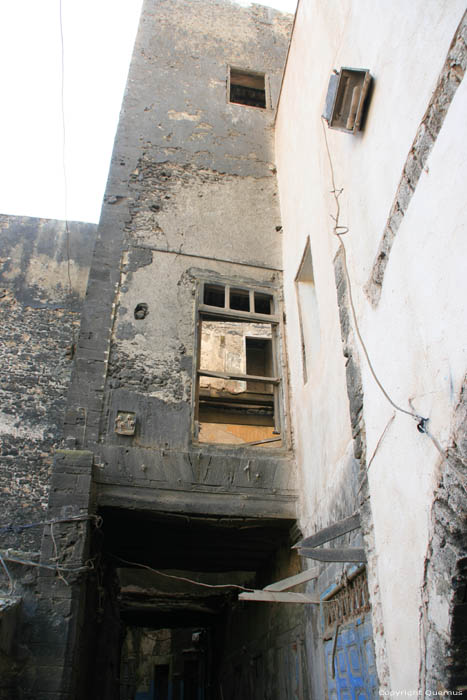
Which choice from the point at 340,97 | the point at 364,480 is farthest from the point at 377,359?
the point at 340,97

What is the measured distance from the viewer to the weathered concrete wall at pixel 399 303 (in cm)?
241

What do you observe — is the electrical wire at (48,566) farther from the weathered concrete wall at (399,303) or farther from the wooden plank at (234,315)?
the wooden plank at (234,315)

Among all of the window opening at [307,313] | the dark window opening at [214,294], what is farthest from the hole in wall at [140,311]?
the window opening at [307,313]

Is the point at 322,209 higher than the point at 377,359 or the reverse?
higher

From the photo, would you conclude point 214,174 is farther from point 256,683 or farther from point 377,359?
point 256,683

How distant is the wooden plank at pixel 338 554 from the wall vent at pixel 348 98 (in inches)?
116

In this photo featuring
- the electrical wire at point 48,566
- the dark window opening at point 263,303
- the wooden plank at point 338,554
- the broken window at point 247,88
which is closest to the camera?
the wooden plank at point 338,554

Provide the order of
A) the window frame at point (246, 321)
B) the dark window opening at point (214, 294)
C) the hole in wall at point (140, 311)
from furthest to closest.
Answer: the dark window opening at point (214, 294) → the hole in wall at point (140, 311) → the window frame at point (246, 321)

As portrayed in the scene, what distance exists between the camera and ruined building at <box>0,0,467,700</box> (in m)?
2.64

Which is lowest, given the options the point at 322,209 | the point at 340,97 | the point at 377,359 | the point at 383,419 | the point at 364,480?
the point at 364,480

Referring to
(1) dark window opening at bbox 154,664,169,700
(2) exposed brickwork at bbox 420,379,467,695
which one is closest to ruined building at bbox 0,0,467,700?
(2) exposed brickwork at bbox 420,379,467,695

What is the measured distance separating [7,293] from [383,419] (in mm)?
7434

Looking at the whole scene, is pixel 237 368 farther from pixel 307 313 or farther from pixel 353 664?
pixel 353 664

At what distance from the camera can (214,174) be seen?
26.2 feet
